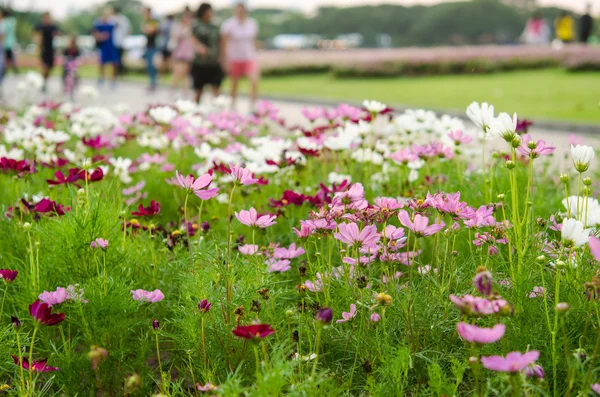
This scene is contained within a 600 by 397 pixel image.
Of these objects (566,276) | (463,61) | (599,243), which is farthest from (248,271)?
(463,61)

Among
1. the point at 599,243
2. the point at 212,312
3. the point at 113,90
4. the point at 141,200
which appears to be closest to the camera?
the point at 599,243

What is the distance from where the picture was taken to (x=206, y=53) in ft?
37.1

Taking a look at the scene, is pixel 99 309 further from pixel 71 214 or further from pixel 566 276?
pixel 566 276

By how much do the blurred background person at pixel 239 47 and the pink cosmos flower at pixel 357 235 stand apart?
975 cm

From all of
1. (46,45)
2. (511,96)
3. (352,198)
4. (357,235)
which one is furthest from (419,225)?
(46,45)

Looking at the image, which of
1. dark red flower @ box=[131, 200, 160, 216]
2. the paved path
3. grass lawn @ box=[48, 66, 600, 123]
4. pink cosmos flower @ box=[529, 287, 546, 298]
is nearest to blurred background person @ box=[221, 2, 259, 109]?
the paved path

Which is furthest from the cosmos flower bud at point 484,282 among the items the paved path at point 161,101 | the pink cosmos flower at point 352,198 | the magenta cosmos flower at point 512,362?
the paved path at point 161,101

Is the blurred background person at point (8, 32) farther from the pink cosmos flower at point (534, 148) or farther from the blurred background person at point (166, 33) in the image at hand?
the pink cosmos flower at point (534, 148)

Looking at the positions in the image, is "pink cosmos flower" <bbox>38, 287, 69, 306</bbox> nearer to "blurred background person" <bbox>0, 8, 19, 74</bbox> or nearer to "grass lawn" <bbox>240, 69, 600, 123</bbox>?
"grass lawn" <bbox>240, 69, 600, 123</bbox>

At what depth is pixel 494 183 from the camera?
341 centimetres

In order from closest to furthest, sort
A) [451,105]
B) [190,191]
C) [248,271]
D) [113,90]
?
[190,191] < [248,271] < [451,105] < [113,90]

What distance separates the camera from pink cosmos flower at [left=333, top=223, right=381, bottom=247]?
6.75ft

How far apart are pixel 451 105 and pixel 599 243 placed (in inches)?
440

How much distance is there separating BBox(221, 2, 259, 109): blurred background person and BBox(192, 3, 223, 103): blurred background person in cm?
24
